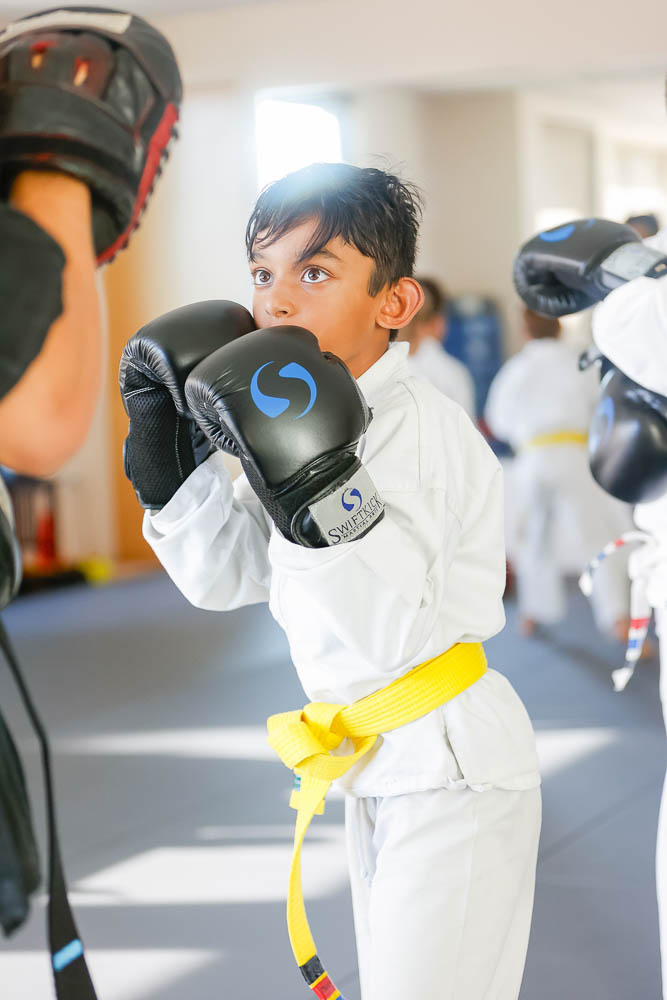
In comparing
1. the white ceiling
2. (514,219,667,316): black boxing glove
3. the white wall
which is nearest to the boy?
(514,219,667,316): black boxing glove

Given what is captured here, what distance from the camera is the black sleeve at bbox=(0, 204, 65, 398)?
0.83 metres

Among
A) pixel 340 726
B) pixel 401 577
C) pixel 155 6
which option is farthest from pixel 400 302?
pixel 155 6

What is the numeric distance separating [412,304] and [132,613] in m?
5.03

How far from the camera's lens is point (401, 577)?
3.76 feet

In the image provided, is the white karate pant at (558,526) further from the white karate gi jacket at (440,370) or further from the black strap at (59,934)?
the black strap at (59,934)

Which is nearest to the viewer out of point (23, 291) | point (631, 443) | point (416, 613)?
point (23, 291)

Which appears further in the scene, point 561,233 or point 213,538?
point 561,233

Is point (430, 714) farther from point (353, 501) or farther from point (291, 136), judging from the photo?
point (291, 136)

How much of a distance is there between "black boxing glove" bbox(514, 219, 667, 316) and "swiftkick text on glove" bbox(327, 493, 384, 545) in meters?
0.89

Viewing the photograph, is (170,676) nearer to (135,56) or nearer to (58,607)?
(58,607)

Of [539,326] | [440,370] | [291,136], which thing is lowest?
[440,370]

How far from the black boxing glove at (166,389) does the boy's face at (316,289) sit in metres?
0.06

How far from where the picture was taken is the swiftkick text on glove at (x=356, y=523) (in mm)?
1088

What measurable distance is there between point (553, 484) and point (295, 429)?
13.5 ft
